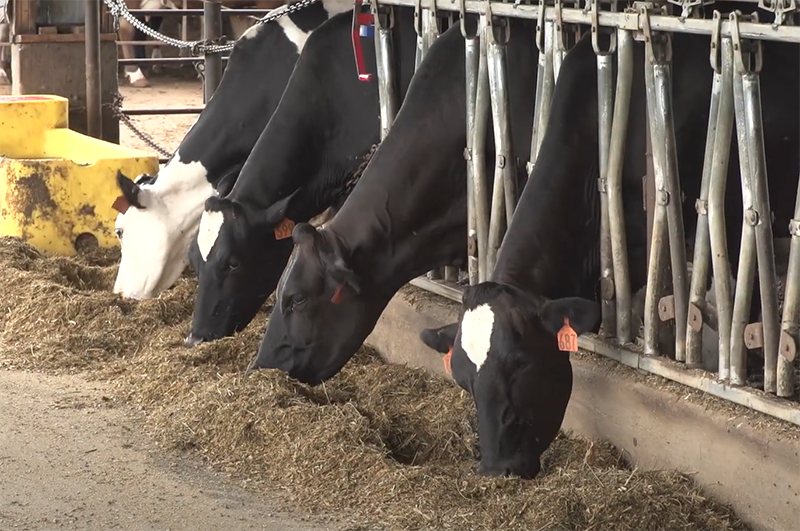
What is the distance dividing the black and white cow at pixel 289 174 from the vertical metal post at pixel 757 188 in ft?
7.57

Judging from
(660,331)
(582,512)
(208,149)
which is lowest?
(582,512)

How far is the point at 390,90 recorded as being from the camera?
6.03 m

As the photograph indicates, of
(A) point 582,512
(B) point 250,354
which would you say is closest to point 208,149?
(B) point 250,354

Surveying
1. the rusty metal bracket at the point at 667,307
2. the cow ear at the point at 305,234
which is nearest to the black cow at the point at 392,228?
the cow ear at the point at 305,234

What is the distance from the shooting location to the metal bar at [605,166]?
464cm

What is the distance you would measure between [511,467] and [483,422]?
16cm

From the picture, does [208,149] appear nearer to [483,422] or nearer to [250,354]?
[250,354]

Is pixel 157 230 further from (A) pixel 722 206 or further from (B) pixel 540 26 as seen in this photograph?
(A) pixel 722 206

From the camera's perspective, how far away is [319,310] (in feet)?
16.8

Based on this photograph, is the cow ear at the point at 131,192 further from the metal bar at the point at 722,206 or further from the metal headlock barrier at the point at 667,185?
the metal bar at the point at 722,206

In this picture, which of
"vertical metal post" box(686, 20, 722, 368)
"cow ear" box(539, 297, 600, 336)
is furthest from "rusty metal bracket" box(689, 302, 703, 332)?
"cow ear" box(539, 297, 600, 336)

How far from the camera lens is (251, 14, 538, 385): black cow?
16.8 feet

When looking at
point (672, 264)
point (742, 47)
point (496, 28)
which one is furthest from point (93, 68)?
point (742, 47)

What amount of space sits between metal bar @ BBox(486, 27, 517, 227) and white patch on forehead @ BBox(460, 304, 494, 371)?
38.1 inches
